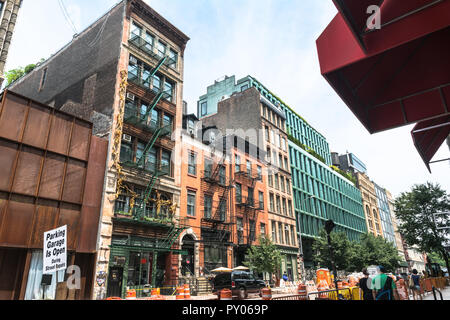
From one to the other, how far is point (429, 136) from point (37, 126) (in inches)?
815

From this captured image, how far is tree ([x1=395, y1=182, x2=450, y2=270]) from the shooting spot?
31516 mm

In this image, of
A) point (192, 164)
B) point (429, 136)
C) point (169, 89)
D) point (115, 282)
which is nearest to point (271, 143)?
point (192, 164)

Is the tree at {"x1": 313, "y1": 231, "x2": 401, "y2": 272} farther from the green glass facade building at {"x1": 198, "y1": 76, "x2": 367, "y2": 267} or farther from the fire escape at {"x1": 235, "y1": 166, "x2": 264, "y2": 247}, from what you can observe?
the fire escape at {"x1": 235, "y1": 166, "x2": 264, "y2": 247}

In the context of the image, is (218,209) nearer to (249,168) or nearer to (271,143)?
(249,168)

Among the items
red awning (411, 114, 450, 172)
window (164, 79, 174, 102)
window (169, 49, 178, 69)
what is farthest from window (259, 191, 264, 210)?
red awning (411, 114, 450, 172)

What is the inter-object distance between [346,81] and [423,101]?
2.11m

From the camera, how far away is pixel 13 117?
18344 mm

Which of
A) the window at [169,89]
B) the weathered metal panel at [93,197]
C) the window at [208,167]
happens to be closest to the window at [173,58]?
the window at [169,89]

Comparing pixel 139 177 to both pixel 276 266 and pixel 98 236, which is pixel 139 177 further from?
pixel 276 266

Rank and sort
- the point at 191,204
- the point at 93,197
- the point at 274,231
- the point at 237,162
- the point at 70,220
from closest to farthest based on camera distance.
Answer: the point at 70,220 < the point at 93,197 < the point at 191,204 < the point at 237,162 < the point at 274,231

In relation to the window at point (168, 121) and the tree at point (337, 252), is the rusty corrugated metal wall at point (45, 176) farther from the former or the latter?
the tree at point (337, 252)

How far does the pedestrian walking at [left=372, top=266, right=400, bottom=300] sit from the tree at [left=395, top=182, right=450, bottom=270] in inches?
1142
